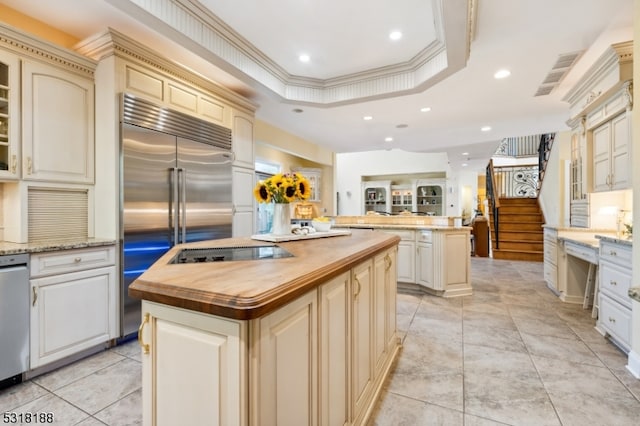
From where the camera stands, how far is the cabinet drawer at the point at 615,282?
2.33 m

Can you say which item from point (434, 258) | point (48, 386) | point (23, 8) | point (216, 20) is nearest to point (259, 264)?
point (48, 386)

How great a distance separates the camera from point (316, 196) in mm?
7094

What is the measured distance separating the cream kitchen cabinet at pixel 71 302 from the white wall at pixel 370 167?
8056 mm

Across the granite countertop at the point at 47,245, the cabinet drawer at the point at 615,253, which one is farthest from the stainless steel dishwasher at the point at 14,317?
the cabinet drawer at the point at 615,253

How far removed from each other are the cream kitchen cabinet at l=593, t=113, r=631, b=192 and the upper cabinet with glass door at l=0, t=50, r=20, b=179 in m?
4.96

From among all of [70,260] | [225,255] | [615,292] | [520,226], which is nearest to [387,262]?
[225,255]

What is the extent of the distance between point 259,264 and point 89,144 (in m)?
2.35

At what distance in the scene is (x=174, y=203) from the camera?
9.49 ft

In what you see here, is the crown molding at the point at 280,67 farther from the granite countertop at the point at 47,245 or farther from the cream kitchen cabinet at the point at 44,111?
the granite countertop at the point at 47,245

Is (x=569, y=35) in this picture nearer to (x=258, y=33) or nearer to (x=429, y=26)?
(x=429, y=26)

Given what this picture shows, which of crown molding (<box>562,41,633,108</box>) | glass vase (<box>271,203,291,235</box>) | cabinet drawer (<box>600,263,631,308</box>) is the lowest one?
cabinet drawer (<box>600,263,631,308</box>)

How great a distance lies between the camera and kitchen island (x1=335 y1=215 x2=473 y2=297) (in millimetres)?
4023

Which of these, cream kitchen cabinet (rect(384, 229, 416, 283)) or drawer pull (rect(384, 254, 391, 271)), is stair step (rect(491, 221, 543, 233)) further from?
drawer pull (rect(384, 254, 391, 271))

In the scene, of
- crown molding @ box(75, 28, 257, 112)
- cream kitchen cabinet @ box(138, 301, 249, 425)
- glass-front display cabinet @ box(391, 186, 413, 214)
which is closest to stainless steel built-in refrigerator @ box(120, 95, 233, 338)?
crown molding @ box(75, 28, 257, 112)
